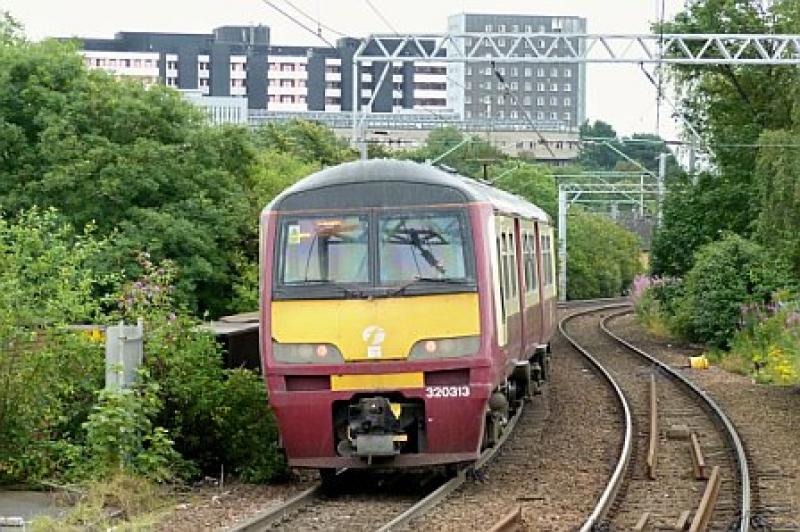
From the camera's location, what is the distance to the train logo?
527 inches

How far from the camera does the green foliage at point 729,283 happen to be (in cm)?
3503

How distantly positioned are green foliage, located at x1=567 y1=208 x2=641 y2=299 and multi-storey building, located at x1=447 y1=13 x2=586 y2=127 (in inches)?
2433

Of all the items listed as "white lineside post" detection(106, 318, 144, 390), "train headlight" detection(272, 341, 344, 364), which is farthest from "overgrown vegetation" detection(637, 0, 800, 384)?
"white lineside post" detection(106, 318, 144, 390)

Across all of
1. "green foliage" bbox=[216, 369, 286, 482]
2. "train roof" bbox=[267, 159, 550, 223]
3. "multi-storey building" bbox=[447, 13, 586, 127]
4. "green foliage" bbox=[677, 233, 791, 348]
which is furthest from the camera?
"multi-storey building" bbox=[447, 13, 586, 127]

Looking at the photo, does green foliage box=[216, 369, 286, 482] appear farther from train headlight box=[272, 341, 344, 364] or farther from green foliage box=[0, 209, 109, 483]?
train headlight box=[272, 341, 344, 364]

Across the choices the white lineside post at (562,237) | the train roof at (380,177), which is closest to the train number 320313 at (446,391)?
the train roof at (380,177)

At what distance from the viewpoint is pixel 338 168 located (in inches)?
563

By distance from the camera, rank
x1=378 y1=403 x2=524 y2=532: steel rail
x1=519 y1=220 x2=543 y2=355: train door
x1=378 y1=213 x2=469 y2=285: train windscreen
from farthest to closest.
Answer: x1=519 y1=220 x2=543 y2=355: train door → x1=378 y1=213 x2=469 y2=285: train windscreen → x1=378 y1=403 x2=524 y2=532: steel rail

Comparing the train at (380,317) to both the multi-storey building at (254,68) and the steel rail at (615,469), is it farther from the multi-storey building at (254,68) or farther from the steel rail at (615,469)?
the multi-storey building at (254,68)

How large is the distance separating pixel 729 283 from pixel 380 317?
931 inches

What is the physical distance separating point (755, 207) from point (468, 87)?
375 ft

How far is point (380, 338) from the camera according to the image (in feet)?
44.0

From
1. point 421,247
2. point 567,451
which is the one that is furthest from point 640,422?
point 421,247

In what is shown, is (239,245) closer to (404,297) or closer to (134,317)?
(134,317)
